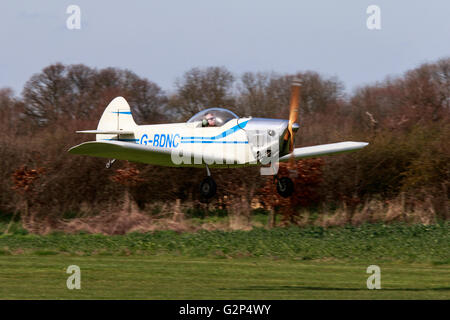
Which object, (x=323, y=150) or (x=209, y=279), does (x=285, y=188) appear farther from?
(x=209, y=279)

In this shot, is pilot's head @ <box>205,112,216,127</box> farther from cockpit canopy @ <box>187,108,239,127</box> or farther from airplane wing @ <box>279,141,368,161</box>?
airplane wing @ <box>279,141,368,161</box>

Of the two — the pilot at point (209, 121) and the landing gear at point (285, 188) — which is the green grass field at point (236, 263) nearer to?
the landing gear at point (285, 188)

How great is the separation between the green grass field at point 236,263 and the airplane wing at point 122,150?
2868 mm

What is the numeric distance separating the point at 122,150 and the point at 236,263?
631 cm

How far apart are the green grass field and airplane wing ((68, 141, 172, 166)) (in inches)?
113

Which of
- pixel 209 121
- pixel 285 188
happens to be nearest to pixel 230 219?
pixel 209 121

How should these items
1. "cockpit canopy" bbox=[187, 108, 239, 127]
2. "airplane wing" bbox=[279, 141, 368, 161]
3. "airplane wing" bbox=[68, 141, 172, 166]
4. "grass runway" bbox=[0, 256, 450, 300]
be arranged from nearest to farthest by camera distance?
"airplane wing" bbox=[68, 141, 172, 166]
"grass runway" bbox=[0, 256, 450, 300]
"cockpit canopy" bbox=[187, 108, 239, 127]
"airplane wing" bbox=[279, 141, 368, 161]

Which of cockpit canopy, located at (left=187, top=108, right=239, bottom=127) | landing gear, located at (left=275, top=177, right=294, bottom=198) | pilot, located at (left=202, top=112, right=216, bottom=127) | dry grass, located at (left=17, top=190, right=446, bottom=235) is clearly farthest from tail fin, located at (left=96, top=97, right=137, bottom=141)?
dry grass, located at (left=17, top=190, right=446, bottom=235)

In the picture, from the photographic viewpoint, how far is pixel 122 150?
45.4ft

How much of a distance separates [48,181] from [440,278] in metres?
17.5

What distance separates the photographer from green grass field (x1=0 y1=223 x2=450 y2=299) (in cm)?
1425

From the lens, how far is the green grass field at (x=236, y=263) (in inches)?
561

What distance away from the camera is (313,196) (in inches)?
1024
